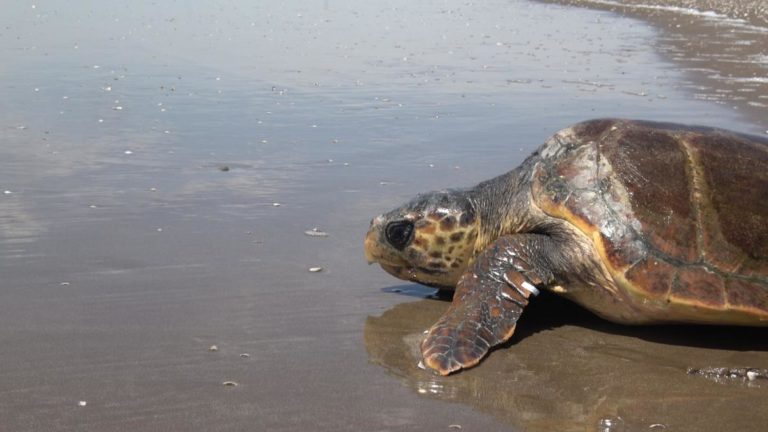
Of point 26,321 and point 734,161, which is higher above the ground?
point 734,161

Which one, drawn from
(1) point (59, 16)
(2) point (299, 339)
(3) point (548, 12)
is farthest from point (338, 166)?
(3) point (548, 12)

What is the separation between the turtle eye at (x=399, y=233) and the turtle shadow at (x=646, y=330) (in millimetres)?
715

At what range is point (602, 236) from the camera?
426 centimetres

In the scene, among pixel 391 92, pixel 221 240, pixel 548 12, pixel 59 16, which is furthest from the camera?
pixel 548 12

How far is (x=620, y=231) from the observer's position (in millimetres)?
4238

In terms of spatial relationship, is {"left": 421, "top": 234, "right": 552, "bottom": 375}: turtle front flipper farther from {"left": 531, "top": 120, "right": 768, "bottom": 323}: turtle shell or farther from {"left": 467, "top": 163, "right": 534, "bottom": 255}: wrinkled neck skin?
{"left": 531, "top": 120, "right": 768, "bottom": 323}: turtle shell

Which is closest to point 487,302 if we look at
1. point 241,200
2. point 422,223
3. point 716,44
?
point 422,223

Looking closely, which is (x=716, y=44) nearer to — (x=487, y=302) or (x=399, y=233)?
(x=399, y=233)

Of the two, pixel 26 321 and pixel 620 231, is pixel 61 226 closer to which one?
pixel 26 321

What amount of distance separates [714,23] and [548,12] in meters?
5.56

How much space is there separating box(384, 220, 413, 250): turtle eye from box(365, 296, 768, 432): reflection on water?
32cm

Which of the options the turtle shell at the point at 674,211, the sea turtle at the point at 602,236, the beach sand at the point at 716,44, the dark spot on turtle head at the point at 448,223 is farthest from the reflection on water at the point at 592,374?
the beach sand at the point at 716,44

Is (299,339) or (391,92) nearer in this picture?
(299,339)

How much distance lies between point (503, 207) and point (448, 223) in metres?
0.29
